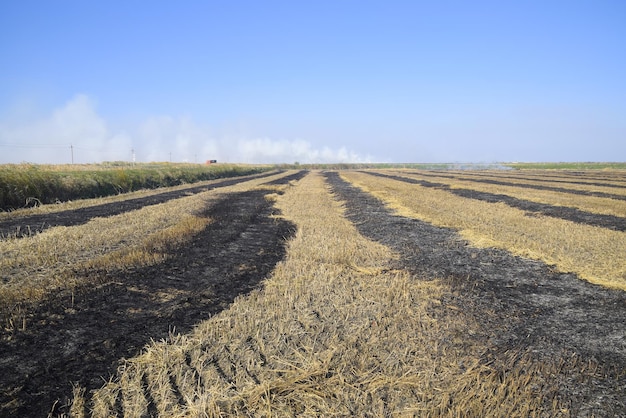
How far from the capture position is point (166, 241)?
10539mm

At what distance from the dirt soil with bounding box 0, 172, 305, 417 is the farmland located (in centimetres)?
3

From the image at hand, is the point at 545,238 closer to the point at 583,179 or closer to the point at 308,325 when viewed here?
the point at 308,325

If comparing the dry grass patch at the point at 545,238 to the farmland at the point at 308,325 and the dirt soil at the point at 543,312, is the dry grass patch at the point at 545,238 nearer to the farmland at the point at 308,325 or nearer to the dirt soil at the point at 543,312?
the farmland at the point at 308,325

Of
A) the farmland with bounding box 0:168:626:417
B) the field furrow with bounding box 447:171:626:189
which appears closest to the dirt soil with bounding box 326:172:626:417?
the farmland with bounding box 0:168:626:417

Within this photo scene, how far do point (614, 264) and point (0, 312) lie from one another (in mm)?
11934

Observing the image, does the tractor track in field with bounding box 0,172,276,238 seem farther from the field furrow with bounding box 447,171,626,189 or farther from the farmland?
the field furrow with bounding box 447,171,626,189

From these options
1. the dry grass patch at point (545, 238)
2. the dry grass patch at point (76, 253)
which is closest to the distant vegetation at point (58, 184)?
the dry grass patch at point (76, 253)

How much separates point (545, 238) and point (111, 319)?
12.0 metres

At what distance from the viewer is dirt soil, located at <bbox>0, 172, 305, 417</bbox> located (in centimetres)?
374

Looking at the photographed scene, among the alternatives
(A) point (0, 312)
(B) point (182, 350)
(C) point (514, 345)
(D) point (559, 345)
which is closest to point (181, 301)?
(B) point (182, 350)

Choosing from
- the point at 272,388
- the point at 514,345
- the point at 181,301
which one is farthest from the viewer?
the point at 181,301

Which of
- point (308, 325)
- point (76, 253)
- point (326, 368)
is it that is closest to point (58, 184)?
point (76, 253)

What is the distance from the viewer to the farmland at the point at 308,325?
355cm

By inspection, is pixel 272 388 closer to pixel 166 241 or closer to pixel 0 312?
pixel 0 312
